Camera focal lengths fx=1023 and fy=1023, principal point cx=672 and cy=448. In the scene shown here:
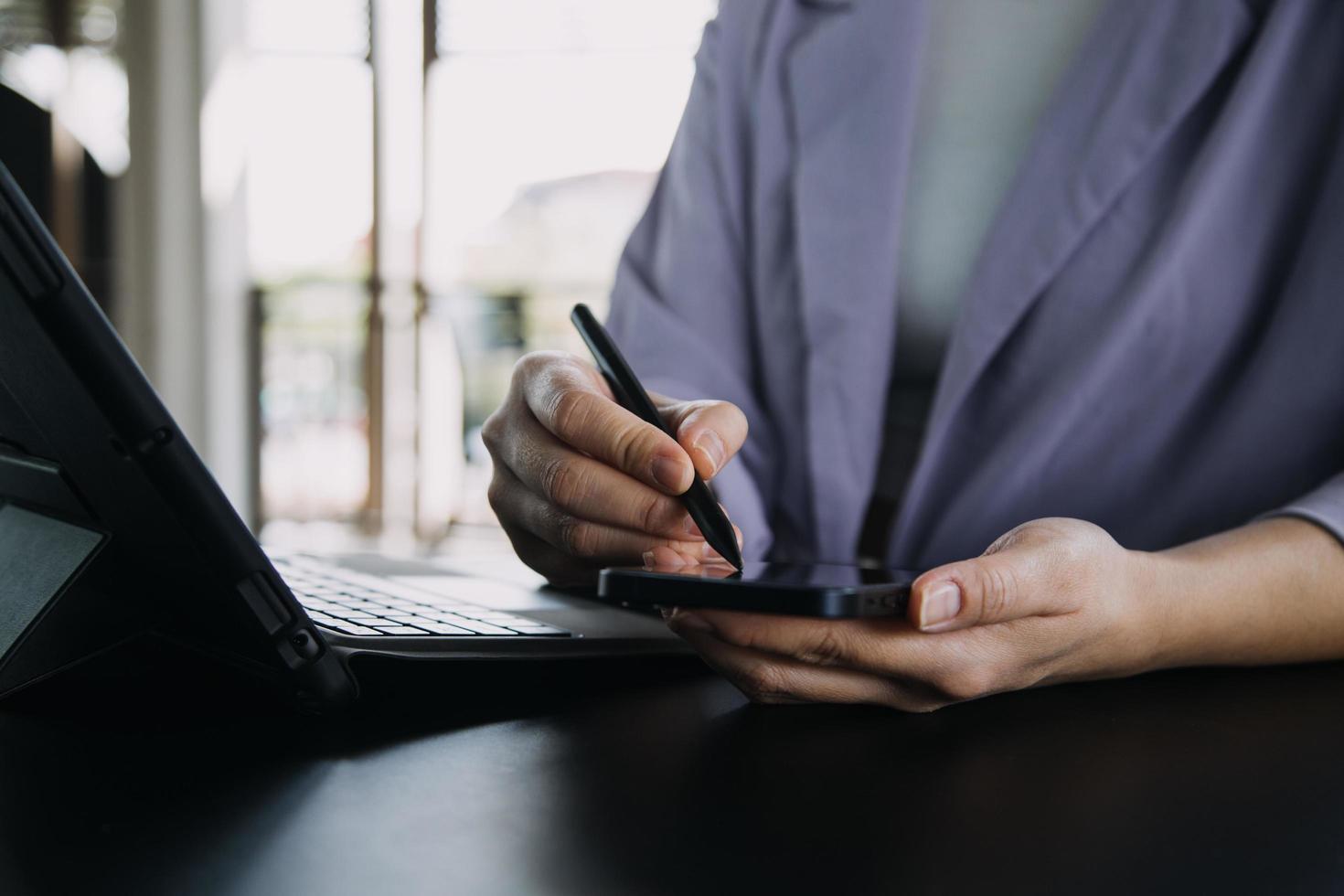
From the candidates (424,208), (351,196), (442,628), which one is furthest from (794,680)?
(351,196)

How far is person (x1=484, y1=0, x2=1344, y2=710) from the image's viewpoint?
1.39 feet

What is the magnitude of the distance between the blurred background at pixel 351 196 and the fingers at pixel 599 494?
2.63 m

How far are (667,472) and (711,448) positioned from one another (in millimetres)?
35

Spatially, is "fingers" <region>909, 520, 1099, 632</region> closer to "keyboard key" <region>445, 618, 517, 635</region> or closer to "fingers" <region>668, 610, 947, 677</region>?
"fingers" <region>668, 610, 947, 677</region>

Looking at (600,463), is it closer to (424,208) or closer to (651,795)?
(651,795)

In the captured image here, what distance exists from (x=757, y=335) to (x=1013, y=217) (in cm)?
23

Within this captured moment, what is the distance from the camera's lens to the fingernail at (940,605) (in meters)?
0.34

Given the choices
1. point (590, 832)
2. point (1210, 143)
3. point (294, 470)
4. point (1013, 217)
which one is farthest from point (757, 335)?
point (294, 470)

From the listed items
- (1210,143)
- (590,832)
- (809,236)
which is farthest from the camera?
(809,236)

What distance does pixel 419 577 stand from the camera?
0.61 m

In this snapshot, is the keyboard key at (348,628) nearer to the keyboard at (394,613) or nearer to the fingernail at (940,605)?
the keyboard at (394,613)

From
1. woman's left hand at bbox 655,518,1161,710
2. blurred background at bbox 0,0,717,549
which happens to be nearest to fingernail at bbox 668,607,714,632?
woman's left hand at bbox 655,518,1161,710

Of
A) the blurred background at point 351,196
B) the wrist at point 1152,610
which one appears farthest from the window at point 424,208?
the wrist at point 1152,610

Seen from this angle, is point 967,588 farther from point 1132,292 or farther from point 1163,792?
point 1132,292
